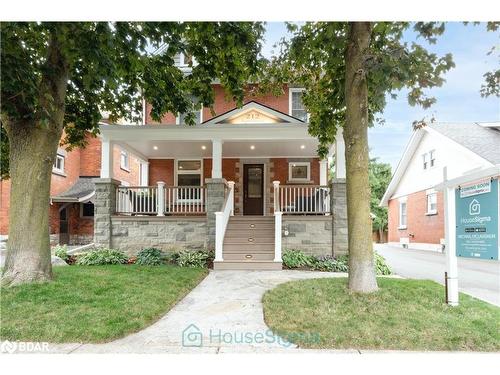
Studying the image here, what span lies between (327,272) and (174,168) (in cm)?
685

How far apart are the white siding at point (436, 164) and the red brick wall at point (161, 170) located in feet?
28.2

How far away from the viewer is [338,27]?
17.2 feet

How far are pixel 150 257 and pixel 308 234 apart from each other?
3.93 m

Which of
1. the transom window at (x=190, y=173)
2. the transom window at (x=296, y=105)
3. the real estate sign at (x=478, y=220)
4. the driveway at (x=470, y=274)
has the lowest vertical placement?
the driveway at (x=470, y=274)

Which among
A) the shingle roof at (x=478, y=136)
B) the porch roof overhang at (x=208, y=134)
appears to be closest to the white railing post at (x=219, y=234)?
the porch roof overhang at (x=208, y=134)

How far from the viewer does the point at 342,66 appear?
5.94 meters

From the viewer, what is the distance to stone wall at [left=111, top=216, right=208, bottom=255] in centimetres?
861

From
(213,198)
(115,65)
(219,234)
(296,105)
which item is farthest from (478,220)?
(296,105)

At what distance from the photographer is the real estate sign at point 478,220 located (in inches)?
134

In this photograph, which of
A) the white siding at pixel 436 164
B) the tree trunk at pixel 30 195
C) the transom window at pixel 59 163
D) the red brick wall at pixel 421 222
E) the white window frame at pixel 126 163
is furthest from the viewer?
the white window frame at pixel 126 163

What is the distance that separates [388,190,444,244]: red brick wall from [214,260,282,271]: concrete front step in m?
8.05

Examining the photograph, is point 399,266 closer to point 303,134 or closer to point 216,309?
point 303,134

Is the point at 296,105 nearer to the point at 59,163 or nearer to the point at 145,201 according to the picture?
the point at 145,201

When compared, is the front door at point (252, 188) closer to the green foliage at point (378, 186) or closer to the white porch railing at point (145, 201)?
the white porch railing at point (145, 201)
